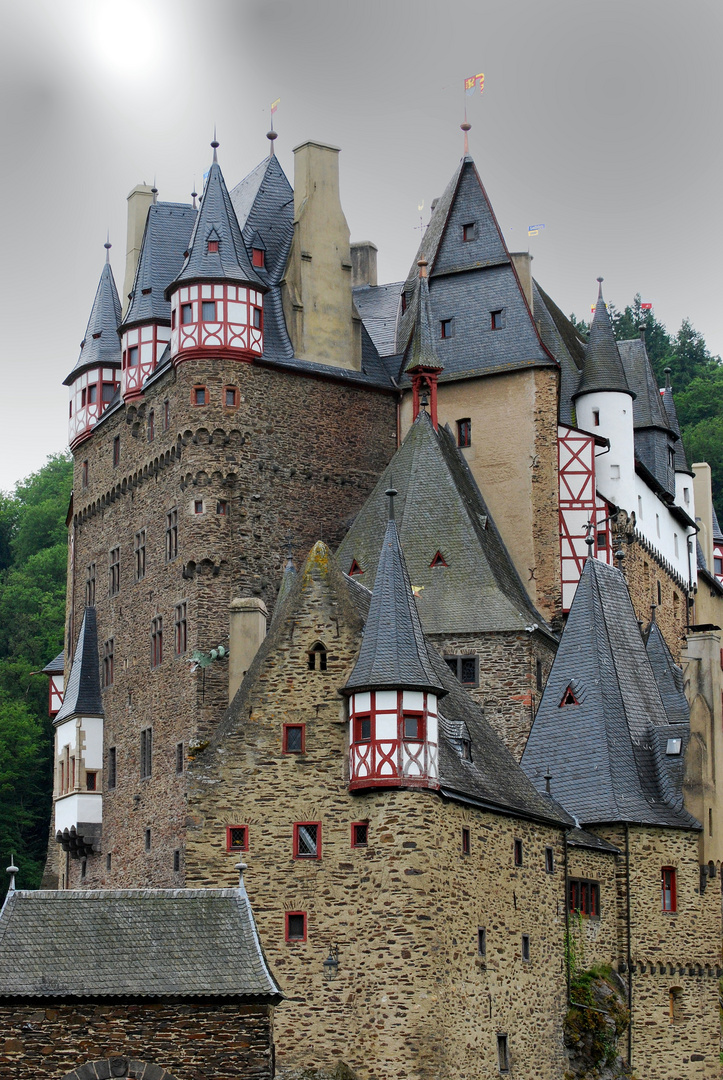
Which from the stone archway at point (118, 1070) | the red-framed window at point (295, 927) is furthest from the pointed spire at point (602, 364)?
the stone archway at point (118, 1070)

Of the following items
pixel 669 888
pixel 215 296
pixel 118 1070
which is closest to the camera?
pixel 118 1070

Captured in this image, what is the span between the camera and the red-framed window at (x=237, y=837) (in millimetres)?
41000

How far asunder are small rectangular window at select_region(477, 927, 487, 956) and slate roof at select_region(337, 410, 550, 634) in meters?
11.6

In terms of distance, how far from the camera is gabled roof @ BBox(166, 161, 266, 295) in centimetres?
5609

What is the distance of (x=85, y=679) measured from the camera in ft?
197

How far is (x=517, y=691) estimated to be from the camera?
171 ft

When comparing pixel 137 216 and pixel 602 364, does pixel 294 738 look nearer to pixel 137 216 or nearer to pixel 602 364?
pixel 602 364

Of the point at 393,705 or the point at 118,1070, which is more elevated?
the point at 393,705

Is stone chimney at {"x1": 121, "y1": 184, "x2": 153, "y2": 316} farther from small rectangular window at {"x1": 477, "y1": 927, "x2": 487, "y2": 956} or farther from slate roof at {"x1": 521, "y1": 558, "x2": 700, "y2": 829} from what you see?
small rectangular window at {"x1": 477, "y1": 927, "x2": 487, "y2": 956}

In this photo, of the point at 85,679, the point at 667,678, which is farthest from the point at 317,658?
the point at 85,679

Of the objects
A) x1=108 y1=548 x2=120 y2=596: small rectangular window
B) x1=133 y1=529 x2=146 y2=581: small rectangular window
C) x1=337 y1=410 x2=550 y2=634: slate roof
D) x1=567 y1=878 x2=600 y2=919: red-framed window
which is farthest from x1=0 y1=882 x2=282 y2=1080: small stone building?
x1=108 y1=548 x2=120 y2=596: small rectangular window

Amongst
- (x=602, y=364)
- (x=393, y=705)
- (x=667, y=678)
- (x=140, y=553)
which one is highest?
(x=602, y=364)

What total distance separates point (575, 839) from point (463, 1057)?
7.32m

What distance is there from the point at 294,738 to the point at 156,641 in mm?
15584
